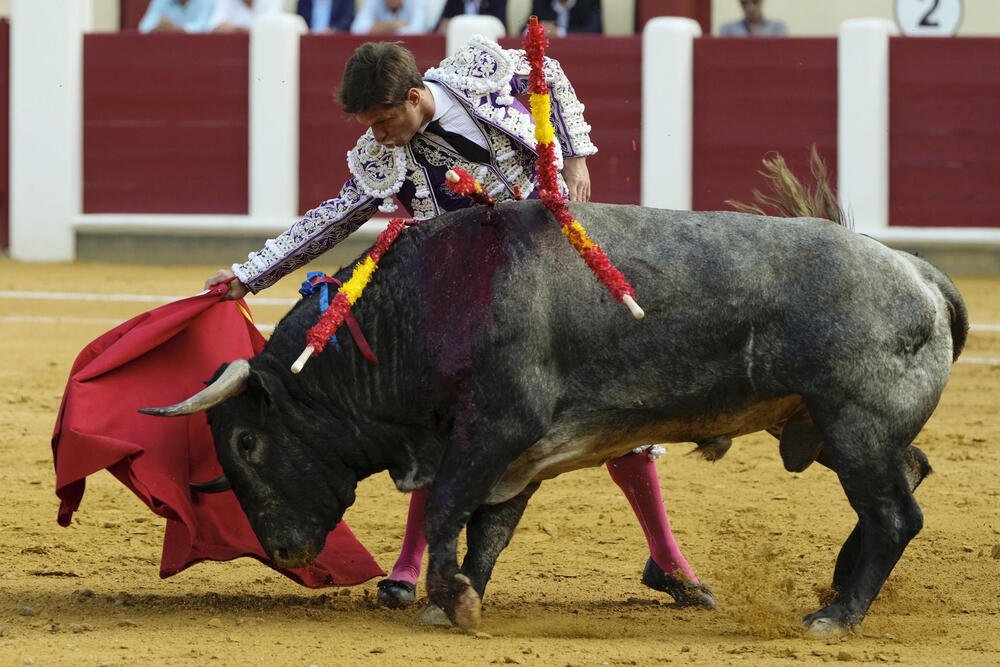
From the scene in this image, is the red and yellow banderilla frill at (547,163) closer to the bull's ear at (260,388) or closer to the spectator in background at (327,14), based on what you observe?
the bull's ear at (260,388)

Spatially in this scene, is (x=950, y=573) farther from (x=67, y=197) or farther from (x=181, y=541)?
(x=67, y=197)

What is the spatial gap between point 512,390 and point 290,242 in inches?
27.1

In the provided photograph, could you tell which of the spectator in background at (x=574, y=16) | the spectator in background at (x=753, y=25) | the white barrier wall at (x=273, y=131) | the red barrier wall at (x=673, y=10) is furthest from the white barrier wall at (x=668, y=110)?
the red barrier wall at (x=673, y=10)

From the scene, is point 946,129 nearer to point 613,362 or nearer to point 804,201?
point 804,201

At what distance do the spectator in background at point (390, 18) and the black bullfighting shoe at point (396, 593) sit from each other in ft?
24.7

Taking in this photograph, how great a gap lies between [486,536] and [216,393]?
2.07 ft

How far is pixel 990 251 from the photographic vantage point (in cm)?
976

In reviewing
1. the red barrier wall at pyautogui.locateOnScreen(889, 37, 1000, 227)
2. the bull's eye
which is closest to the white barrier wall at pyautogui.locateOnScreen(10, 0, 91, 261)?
the red barrier wall at pyautogui.locateOnScreen(889, 37, 1000, 227)

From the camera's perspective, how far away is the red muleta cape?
337 centimetres

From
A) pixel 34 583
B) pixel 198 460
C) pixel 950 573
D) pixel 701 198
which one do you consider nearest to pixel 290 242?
pixel 198 460

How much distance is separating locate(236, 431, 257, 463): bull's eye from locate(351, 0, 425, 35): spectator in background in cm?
761

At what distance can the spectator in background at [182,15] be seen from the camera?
1101 cm

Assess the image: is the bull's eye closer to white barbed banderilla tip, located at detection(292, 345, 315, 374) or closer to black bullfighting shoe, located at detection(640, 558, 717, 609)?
white barbed banderilla tip, located at detection(292, 345, 315, 374)

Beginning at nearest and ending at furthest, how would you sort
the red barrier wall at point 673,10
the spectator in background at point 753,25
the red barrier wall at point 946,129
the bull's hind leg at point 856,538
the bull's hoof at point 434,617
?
the bull's hoof at point 434,617 → the bull's hind leg at point 856,538 → the red barrier wall at point 946,129 → the spectator in background at point 753,25 → the red barrier wall at point 673,10
